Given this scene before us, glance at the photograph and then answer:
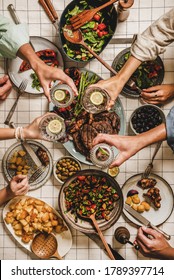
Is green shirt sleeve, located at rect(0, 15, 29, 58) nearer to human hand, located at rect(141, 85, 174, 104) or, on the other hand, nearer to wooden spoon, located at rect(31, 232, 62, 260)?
human hand, located at rect(141, 85, 174, 104)

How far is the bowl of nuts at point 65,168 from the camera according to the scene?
277 cm

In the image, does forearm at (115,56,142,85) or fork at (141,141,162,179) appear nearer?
forearm at (115,56,142,85)

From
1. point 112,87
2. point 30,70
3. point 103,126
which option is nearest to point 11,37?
point 30,70

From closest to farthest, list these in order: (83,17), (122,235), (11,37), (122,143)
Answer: (122,143) → (11,37) → (83,17) → (122,235)

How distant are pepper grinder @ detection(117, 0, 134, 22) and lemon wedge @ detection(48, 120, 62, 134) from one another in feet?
2.89

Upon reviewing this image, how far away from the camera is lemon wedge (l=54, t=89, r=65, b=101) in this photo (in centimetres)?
262

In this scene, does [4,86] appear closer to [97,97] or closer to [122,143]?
[97,97]

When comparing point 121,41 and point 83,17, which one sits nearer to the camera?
point 83,17

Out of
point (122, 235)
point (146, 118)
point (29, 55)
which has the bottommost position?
point (122, 235)

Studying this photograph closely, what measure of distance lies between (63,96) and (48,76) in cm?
19

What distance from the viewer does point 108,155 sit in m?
2.55

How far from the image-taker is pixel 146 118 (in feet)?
8.80

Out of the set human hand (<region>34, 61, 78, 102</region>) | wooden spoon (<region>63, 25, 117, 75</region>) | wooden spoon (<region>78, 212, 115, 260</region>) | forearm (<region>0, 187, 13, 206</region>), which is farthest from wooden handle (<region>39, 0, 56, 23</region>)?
wooden spoon (<region>78, 212, 115, 260</region>)

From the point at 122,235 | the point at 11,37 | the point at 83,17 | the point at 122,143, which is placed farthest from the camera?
the point at 122,235
